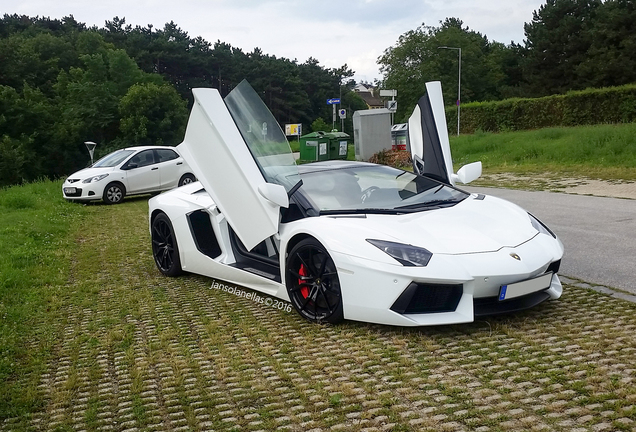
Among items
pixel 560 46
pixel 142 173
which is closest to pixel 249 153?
pixel 142 173

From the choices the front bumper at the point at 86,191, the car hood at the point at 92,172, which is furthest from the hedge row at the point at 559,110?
the front bumper at the point at 86,191

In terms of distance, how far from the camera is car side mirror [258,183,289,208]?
15.5ft

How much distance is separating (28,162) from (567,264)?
48821mm

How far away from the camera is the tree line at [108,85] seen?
48.1 metres

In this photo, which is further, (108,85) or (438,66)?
(438,66)

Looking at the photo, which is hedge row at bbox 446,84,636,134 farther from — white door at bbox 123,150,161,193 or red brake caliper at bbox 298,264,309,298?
red brake caliper at bbox 298,264,309,298

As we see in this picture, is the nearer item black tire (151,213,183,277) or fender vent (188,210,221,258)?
fender vent (188,210,221,258)

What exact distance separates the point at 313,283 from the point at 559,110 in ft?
97.7

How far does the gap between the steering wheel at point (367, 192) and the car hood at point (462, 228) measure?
43cm

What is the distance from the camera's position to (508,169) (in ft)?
61.8

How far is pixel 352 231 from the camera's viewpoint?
435cm

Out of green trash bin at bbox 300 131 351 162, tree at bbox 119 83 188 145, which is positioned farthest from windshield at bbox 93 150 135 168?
tree at bbox 119 83 188 145

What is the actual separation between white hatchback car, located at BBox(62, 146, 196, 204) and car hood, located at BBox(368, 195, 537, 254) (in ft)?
40.0

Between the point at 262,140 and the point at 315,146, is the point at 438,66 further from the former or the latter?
the point at 262,140
